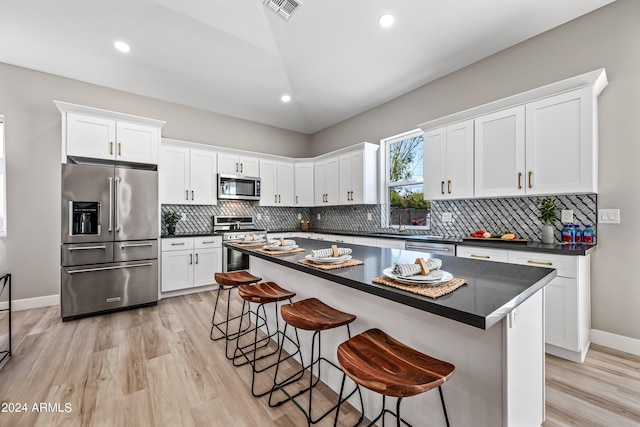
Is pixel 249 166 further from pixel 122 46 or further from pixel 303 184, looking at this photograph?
pixel 122 46

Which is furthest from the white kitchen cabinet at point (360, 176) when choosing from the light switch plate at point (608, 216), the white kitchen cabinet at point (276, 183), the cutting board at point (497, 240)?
the light switch plate at point (608, 216)

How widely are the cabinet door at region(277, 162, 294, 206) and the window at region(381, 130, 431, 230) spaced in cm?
197

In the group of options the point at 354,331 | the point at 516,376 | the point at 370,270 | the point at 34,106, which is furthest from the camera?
the point at 34,106

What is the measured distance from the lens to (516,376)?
1.11 meters

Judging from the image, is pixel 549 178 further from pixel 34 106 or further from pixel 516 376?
pixel 34 106

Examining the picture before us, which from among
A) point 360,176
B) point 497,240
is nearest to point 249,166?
point 360,176

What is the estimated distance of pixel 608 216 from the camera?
2414 mm

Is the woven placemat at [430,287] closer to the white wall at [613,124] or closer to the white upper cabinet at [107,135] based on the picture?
the white wall at [613,124]

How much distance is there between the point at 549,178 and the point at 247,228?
170 inches

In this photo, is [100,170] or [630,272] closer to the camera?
[630,272]

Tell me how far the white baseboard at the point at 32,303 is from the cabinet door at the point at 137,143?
6.89 ft

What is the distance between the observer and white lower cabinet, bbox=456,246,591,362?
2.15 m

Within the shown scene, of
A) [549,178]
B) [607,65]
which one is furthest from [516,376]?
[607,65]

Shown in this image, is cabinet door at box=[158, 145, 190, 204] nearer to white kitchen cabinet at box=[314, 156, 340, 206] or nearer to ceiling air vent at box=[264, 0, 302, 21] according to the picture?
white kitchen cabinet at box=[314, 156, 340, 206]
